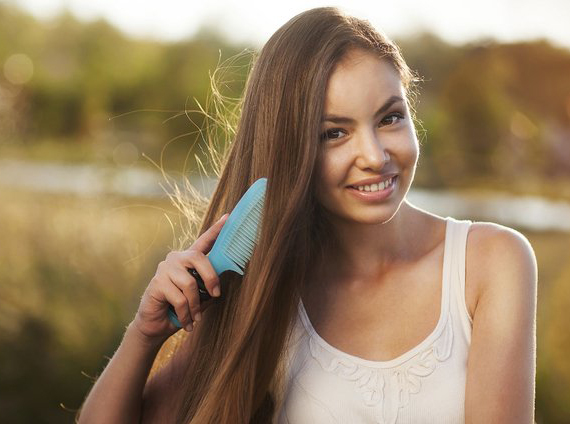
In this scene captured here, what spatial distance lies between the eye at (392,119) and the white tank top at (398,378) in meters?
0.33

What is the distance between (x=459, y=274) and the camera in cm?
204

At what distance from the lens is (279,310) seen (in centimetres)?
207

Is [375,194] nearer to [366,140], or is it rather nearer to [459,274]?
[366,140]

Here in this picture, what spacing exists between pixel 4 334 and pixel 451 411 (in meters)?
2.59

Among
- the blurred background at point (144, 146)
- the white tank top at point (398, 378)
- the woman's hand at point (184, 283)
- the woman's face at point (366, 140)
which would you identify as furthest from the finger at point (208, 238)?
the blurred background at point (144, 146)

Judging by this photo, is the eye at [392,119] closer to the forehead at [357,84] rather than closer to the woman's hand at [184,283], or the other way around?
the forehead at [357,84]

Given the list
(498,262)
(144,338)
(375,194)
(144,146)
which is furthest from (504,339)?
(144,146)

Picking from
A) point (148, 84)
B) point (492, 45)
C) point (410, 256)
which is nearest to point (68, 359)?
point (148, 84)

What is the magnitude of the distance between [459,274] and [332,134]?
1.46 ft

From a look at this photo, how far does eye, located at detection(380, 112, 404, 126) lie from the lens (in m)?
1.95

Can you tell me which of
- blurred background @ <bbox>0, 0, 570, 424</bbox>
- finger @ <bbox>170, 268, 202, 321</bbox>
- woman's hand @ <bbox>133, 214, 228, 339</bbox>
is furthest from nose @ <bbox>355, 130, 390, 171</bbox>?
blurred background @ <bbox>0, 0, 570, 424</bbox>

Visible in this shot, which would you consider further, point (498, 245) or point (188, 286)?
point (498, 245)

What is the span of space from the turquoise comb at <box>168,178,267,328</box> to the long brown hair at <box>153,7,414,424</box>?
25mm

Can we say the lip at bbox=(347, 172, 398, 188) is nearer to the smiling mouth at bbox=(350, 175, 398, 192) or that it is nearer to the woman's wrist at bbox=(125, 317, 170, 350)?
the smiling mouth at bbox=(350, 175, 398, 192)
